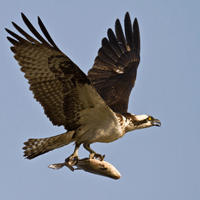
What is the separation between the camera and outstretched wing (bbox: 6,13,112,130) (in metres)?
6.29

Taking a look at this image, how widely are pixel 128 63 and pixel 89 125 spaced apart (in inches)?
130

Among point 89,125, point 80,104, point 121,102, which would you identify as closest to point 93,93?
point 80,104

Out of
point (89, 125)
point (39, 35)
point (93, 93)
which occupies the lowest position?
point (89, 125)

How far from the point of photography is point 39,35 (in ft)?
20.3

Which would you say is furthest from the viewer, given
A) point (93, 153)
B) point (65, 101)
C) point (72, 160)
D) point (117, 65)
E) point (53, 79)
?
point (117, 65)

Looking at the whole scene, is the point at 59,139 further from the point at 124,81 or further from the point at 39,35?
the point at 124,81

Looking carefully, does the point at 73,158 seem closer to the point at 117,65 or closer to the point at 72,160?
the point at 72,160

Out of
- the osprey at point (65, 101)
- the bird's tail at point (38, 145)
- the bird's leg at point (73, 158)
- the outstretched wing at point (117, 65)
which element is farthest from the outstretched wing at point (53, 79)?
the outstretched wing at point (117, 65)

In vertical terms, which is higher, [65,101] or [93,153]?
[65,101]

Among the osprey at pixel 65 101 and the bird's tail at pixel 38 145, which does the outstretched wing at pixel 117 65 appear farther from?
the bird's tail at pixel 38 145

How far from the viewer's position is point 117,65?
393 inches

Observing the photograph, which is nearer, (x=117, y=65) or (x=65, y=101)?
(x=65, y=101)

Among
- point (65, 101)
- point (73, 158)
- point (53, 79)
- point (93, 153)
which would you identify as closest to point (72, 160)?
point (73, 158)

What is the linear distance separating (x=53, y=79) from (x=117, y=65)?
363 centimetres
